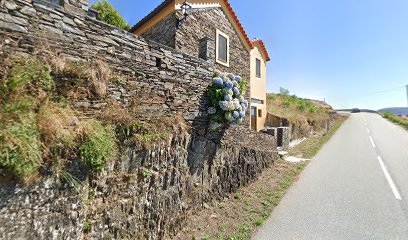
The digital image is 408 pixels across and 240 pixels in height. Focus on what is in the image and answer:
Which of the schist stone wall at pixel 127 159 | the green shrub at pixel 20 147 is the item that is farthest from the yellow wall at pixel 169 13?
the green shrub at pixel 20 147

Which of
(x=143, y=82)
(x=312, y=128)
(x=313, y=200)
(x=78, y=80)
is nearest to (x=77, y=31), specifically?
(x=78, y=80)

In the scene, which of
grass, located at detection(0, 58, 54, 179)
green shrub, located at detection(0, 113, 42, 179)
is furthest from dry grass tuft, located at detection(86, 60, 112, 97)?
green shrub, located at detection(0, 113, 42, 179)

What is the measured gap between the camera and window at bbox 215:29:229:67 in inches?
425

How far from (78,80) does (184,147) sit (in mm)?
2883

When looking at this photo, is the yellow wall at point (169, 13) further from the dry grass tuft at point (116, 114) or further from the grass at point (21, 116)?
the grass at point (21, 116)

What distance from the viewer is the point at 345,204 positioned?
5.96m

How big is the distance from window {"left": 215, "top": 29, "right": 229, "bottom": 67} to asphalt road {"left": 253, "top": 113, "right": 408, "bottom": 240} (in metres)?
7.00

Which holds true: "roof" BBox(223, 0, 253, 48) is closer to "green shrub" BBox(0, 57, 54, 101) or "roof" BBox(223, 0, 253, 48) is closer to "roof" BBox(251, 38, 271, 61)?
"roof" BBox(251, 38, 271, 61)

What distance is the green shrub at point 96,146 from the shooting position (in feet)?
10.6

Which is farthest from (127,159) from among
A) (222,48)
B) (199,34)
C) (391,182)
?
(391,182)

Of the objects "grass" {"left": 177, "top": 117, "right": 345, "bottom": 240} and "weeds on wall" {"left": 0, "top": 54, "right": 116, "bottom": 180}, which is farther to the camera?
"grass" {"left": 177, "top": 117, "right": 345, "bottom": 240}

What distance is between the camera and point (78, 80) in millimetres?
3555

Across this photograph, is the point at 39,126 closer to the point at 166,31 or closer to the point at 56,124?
the point at 56,124

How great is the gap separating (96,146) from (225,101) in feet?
12.6
